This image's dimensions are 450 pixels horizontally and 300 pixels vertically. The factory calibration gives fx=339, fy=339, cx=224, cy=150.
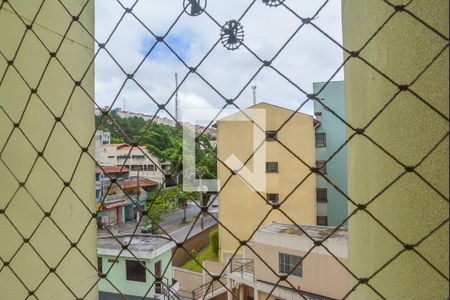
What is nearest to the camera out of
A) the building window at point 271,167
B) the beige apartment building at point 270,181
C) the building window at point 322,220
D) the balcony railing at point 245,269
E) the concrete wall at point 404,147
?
the concrete wall at point 404,147

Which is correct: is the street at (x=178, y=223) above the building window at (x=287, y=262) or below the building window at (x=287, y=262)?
below

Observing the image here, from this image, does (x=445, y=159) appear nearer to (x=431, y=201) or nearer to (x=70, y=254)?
(x=431, y=201)

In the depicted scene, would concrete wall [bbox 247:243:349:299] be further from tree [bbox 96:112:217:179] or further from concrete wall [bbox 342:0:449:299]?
concrete wall [bbox 342:0:449:299]

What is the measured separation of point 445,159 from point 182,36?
0.56 m

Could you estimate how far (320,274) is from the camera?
330 cm

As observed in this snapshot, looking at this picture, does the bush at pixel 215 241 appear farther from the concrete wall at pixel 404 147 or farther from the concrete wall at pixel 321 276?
the concrete wall at pixel 404 147

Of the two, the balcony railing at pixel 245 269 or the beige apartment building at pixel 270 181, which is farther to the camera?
the beige apartment building at pixel 270 181

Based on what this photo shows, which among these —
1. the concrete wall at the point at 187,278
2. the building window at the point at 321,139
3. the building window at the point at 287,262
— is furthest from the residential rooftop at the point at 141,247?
the building window at the point at 321,139

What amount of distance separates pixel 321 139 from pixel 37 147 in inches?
199

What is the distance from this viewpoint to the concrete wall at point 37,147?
0.59 meters

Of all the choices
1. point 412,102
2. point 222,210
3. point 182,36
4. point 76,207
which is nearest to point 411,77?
point 412,102

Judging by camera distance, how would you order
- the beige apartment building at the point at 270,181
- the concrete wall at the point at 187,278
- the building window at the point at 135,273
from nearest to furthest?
the building window at the point at 135,273
the beige apartment building at the point at 270,181
the concrete wall at the point at 187,278

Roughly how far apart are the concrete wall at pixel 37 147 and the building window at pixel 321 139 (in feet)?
16.1

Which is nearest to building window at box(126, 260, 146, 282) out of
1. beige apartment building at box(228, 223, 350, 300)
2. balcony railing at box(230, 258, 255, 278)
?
balcony railing at box(230, 258, 255, 278)
